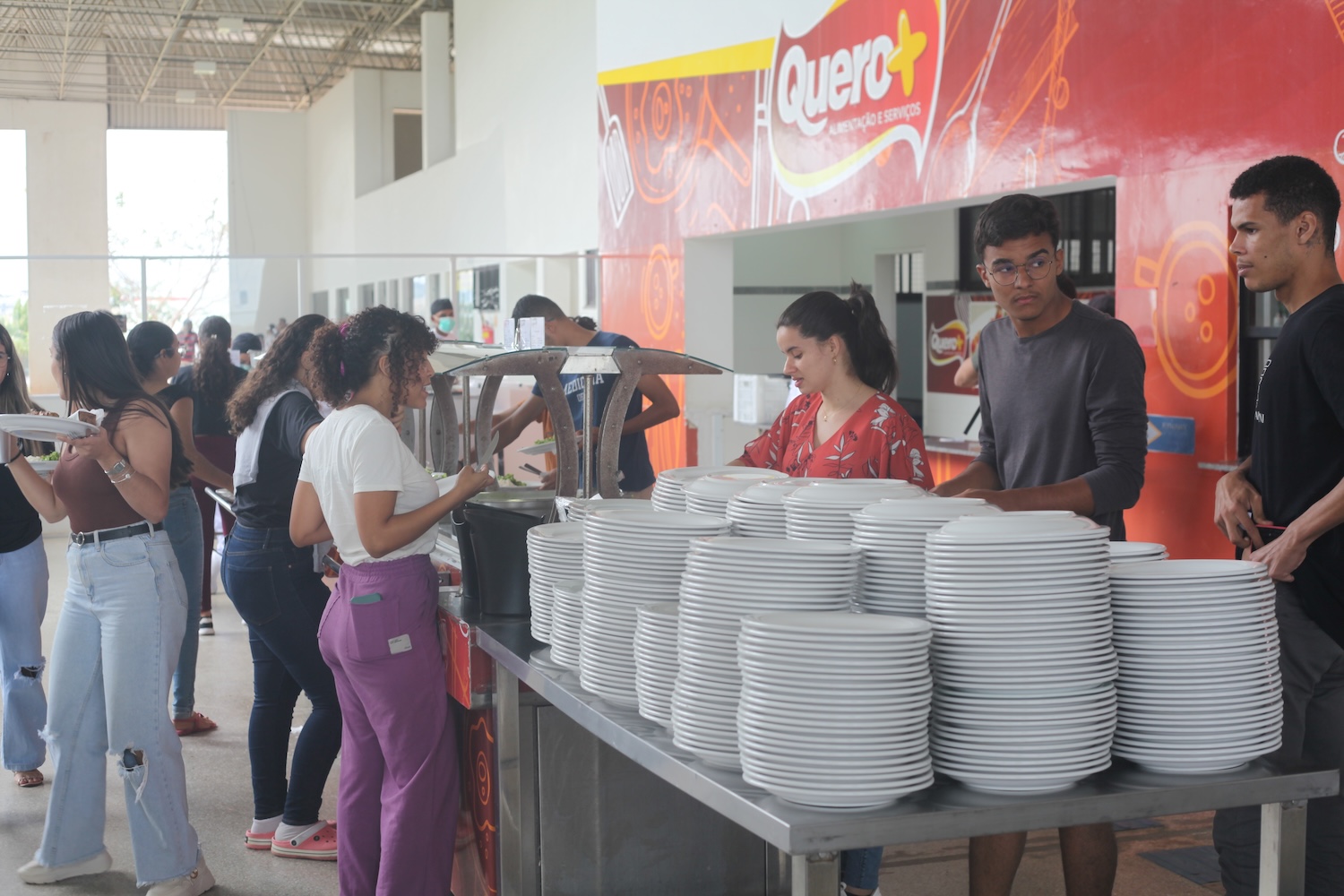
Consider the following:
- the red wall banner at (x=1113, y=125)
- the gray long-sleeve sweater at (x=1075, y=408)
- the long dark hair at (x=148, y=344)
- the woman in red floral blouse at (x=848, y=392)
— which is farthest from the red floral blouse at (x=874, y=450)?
the long dark hair at (x=148, y=344)

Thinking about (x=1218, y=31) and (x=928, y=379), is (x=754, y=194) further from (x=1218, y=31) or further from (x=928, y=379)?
(x=1218, y=31)

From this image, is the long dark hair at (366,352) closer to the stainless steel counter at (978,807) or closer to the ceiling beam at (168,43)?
the stainless steel counter at (978,807)

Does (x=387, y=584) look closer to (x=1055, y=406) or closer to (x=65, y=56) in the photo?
(x=1055, y=406)

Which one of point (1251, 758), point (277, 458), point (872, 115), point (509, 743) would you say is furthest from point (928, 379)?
point (1251, 758)

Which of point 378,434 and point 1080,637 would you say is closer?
point 1080,637

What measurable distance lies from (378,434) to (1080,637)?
5.42ft

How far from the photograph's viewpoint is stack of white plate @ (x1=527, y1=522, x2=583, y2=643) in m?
2.38

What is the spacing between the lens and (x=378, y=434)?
2.75 m

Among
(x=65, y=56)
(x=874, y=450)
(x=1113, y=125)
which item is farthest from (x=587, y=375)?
(x=65, y=56)

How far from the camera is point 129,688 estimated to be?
10.6 feet

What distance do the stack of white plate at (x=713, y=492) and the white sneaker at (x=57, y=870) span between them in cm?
221

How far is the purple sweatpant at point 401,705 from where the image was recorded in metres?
2.83

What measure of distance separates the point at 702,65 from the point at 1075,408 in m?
6.07

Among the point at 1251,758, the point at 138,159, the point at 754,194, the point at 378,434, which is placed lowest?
the point at 1251,758
